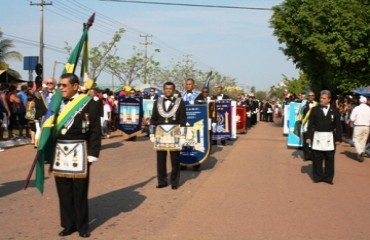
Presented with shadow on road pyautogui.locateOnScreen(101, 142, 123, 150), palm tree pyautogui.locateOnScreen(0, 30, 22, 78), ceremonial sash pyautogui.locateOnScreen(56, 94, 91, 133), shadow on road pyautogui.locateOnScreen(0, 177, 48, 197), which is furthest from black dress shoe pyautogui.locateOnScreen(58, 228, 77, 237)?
palm tree pyautogui.locateOnScreen(0, 30, 22, 78)

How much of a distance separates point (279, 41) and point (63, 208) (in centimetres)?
2190

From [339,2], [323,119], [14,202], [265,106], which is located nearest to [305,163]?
[323,119]

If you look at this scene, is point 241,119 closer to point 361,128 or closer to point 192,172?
point 361,128

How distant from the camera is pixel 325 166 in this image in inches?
366

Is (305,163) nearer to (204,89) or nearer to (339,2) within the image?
(204,89)

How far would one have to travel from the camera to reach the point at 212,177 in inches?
382

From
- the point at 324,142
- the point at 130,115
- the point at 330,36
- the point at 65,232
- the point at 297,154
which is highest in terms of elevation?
the point at 330,36

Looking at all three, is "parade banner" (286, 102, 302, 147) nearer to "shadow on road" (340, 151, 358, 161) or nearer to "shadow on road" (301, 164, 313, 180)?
"shadow on road" (340, 151, 358, 161)

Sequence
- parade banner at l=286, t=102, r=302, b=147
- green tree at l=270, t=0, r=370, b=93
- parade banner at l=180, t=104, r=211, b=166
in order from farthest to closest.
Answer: green tree at l=270, t=0, r=370, b=93, parade banner at l=286, t=102, r=302, b=147, parade banner at l=180, t=104, r=211, b=166

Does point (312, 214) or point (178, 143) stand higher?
point (178, 143)

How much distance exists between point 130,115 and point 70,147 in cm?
1144

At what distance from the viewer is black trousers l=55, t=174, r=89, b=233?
5516 mm

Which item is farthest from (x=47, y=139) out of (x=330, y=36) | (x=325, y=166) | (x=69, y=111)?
(x=330, y=36)

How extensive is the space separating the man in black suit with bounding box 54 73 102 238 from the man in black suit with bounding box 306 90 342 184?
5157 millimetres
